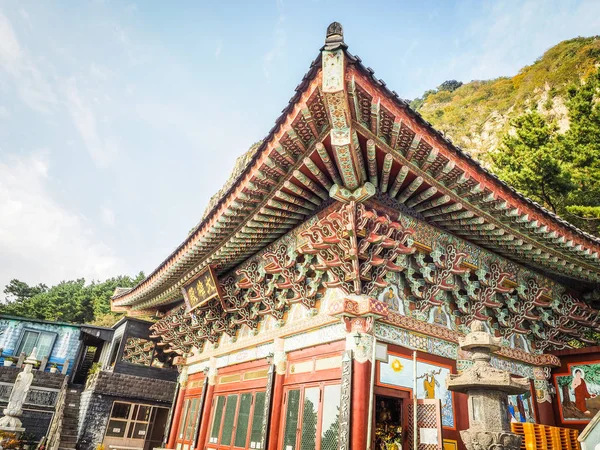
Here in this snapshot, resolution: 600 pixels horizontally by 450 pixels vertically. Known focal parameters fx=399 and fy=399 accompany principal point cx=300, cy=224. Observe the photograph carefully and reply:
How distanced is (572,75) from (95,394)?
Answer: 4296 cm

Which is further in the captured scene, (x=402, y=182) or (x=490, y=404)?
(x=402, y=182)

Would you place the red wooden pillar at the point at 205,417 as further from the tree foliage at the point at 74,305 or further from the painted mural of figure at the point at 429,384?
the tree foliage at the point at 74,305

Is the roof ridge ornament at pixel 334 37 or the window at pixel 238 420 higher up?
the roof ridge ornament at pixel 334 37

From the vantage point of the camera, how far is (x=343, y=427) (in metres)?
5.91

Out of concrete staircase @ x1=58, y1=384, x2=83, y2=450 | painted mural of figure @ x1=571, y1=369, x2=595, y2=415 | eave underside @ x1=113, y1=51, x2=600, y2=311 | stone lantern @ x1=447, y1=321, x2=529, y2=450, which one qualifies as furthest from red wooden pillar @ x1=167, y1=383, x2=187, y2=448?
painted mural of figure @ x1=571, y1=369, x2=595, y2=415

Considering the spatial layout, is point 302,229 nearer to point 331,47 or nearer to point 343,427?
point 343,427

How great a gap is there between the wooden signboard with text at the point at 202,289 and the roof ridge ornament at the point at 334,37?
700 centimetres

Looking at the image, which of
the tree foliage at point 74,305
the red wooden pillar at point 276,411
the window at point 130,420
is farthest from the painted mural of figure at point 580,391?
the tree foliage at point 74,305

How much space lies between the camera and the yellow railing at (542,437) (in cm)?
730

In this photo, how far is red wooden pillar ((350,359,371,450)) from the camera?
578 cm

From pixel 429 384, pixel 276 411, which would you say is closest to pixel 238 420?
pixel 276 411

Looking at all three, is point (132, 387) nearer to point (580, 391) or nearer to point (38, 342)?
point (38, 342)

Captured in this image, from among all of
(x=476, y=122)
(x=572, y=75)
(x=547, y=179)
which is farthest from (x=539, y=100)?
(x=547, y=179)

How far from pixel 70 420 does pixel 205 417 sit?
9715 millimetres
